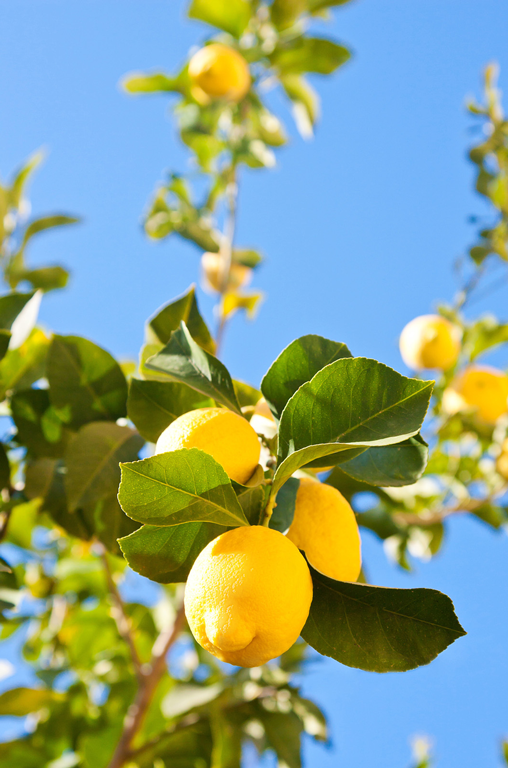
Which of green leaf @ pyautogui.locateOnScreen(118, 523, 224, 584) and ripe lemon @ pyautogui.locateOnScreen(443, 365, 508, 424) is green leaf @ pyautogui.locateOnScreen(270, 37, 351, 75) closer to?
ripe lemon @ pyautogui.locateOnScreen(443, 365, 508, 424)

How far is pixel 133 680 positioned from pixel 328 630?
1.15 metres

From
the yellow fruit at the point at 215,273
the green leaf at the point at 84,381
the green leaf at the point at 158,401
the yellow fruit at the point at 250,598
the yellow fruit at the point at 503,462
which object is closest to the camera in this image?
the yellow fruit at the point at 250,598

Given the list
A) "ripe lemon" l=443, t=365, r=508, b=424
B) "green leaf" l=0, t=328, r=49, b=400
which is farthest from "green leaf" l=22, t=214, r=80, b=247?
"ripe lemon" l=443, t=365, r=508, b=424

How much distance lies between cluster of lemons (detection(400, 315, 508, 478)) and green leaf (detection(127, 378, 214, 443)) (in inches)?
38.7

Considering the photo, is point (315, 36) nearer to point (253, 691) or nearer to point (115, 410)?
point (115, 410)

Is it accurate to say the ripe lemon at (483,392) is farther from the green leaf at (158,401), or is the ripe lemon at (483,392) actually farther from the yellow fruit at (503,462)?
the green leaf at (158,401)

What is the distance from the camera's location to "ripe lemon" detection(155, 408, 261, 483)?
50 centimetres

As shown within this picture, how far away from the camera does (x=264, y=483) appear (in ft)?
1.75

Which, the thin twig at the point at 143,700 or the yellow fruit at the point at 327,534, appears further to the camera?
the thin twig at the point at 143,700

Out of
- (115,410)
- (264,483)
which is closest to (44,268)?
(115,410)

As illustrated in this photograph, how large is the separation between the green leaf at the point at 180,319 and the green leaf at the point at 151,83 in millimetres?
1569

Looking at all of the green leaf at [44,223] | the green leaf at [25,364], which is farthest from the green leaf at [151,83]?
the green leaf at [25,364]

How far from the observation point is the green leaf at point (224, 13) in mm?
1894

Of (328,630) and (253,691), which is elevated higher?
(328,630)
